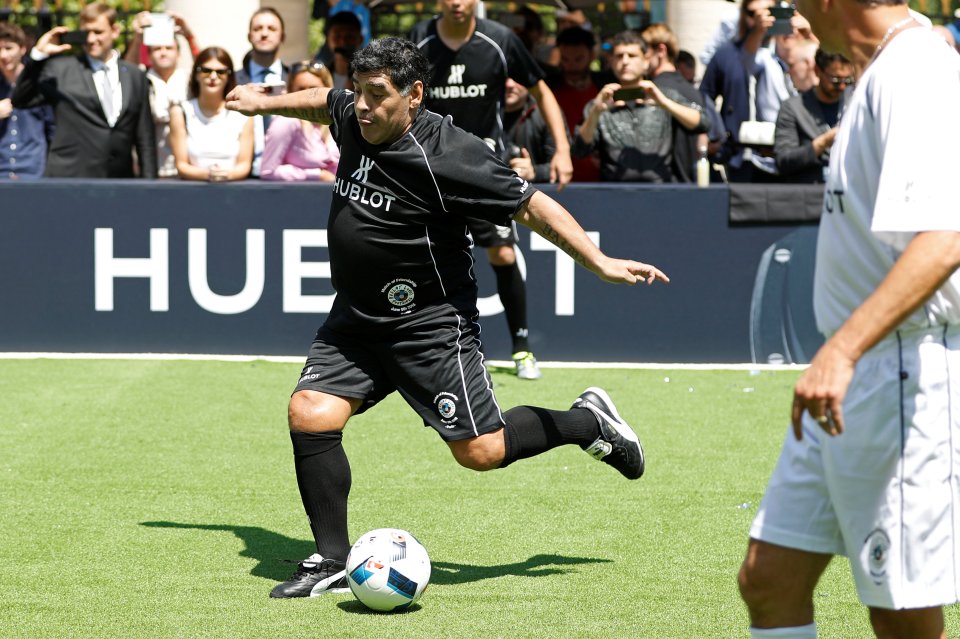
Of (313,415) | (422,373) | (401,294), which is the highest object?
(401,294)

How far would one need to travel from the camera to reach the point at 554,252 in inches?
401

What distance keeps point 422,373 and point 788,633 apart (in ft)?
6.88

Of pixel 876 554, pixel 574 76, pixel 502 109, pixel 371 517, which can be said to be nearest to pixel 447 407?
pixel 371 517

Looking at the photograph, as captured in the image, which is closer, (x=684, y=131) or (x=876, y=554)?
(x=876, y=554)

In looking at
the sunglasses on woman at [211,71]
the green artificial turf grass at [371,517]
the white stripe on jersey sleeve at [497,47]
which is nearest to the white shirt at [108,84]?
the sunglasses on woman at [211,71]

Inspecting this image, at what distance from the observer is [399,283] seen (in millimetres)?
5262

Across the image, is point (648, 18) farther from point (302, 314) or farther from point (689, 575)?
point (689, 575)

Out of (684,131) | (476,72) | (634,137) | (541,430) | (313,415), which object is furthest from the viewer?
(684,131)

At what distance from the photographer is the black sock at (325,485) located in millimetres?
5191

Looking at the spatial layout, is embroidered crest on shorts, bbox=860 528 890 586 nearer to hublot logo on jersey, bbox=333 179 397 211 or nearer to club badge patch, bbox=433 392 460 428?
club badge patch, bbox=433 392 460 428

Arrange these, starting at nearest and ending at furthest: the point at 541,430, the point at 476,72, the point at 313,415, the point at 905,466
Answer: the point at 905,466 < the point at 313,415 < the point at 541,430 < the point at 476,72

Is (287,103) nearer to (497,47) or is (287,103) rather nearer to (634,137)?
(497,47)

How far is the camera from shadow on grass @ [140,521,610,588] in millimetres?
5383

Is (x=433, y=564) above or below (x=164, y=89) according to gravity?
below
